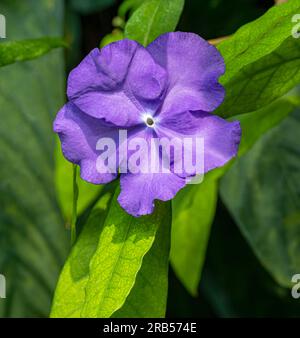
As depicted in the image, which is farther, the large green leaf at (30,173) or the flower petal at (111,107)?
the large green leaf at (30,173)

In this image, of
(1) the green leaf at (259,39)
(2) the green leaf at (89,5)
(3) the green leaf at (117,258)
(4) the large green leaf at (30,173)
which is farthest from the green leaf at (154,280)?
(2) the green leaf at (89,5)

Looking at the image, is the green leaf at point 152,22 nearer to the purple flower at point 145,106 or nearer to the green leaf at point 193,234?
the purple flower at point 145,106

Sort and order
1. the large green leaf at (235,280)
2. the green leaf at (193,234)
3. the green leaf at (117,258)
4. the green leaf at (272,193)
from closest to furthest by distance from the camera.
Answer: the green leaf at (117,258)
the green leaf at (193,234)
the green leaf at (272,193)
the large green leaf at (235,280)

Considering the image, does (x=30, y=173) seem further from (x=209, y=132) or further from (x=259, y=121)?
(x=209, y=132)

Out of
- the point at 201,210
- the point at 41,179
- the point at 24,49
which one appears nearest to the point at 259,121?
the point at 201,210

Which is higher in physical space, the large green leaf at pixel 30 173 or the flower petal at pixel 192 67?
the flower petal at pixel 192 67

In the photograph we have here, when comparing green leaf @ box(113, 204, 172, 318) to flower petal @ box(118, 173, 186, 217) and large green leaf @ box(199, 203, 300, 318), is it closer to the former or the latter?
flower petal @ box(118, 173, 186, 217)

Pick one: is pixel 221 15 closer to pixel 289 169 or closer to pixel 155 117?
pixel 289 169
